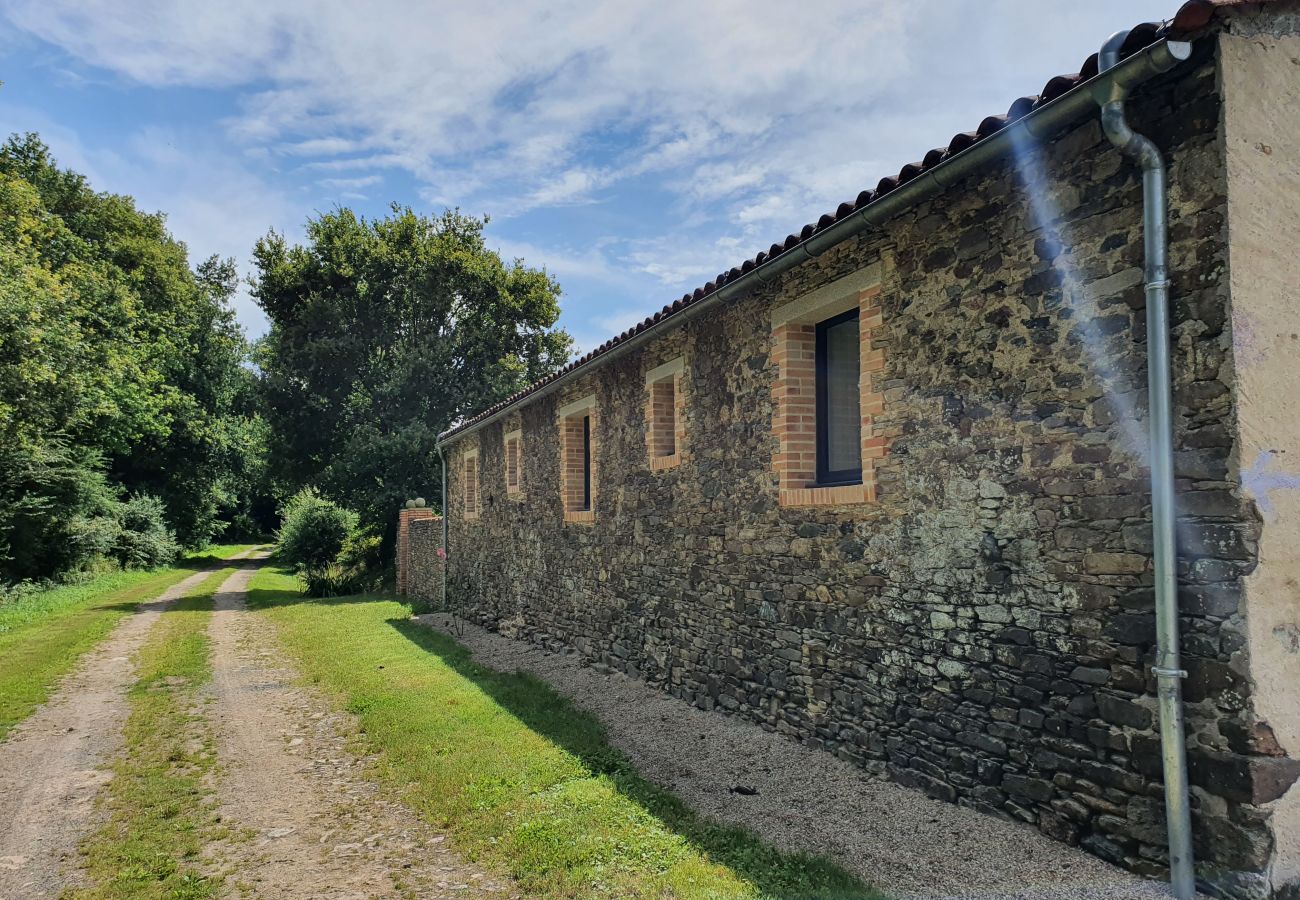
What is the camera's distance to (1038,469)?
4.30 metres

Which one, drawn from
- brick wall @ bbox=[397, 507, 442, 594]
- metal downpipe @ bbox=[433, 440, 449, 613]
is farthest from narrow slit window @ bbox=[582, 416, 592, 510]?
brick wall @ bbox=[397, 507, 442, 594]

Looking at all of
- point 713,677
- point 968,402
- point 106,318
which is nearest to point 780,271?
point 968,402

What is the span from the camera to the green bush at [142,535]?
26.9 metres

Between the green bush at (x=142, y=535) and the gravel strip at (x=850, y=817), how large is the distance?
25.7 m

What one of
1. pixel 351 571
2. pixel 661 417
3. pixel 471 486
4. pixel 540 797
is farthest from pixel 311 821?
pixel 351 571

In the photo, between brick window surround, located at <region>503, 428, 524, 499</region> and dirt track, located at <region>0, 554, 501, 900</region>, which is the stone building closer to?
dirt track, located at <region>0, 554, 501, 900</region>

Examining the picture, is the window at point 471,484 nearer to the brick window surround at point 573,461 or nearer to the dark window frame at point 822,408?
the brick window surround at point 573,461

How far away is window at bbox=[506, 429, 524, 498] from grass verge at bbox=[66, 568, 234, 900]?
16.5 feet

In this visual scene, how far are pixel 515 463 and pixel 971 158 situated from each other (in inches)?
397

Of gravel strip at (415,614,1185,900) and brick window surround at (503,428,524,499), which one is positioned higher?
brick window surround at (503,428,524,499)

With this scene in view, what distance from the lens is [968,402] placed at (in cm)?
475

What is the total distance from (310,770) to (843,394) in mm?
5147

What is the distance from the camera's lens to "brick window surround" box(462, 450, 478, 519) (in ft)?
51.3

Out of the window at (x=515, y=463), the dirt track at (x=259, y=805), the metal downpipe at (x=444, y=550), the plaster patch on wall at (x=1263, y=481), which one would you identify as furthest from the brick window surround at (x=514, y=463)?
the plaster patch on wall at (x=1263, y=481)
